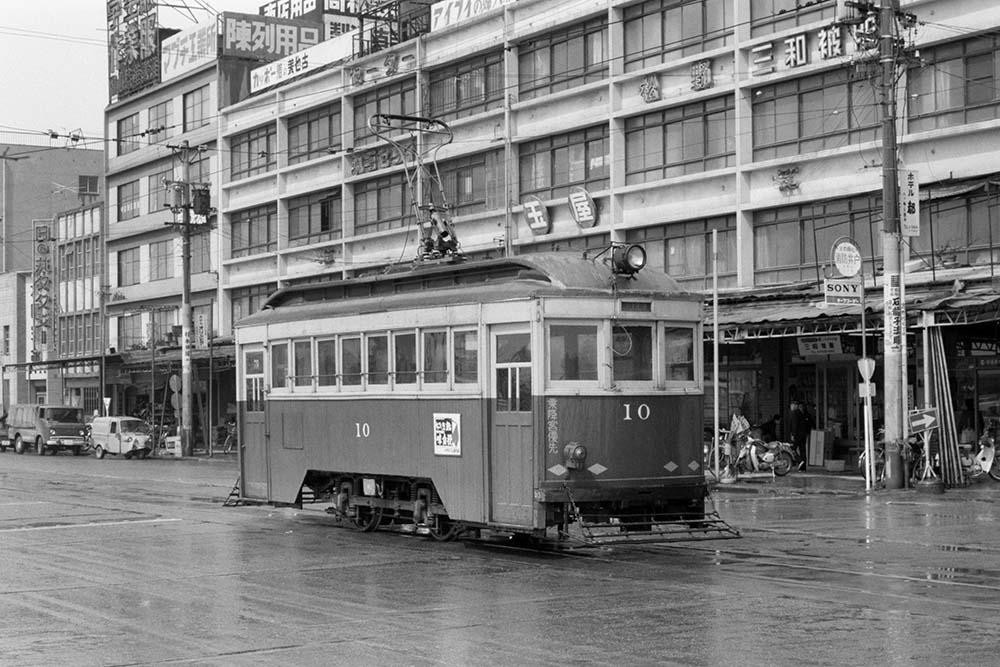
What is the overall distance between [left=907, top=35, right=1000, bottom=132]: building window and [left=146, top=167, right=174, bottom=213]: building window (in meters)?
40.1

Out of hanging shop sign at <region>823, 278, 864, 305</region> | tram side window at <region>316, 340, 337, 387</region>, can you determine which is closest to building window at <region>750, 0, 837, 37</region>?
hanging shop sign at <region>823, 278, 864, 305</region>

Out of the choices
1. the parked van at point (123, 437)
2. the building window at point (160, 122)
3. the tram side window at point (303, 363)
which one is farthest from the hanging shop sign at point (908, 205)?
the building window at point (160, 122)

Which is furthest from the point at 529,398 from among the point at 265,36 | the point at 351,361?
the point at 265,36

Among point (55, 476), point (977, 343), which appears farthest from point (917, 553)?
point (55, 476)

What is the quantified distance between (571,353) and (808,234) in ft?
65.7

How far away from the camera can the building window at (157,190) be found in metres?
64.7

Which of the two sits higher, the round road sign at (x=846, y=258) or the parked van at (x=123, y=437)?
the round road sign at (x=846, y=258)

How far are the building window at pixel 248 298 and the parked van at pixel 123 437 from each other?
6.63 metres

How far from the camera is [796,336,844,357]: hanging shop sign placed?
33.6 m

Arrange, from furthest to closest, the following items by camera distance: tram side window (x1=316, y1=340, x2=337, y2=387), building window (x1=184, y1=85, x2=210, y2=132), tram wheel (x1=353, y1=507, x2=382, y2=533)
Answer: building window (x1=184, y1=85, x2=210, y2=132)
tram side window (x1=316, y1=340, x2=337, y2=387)
tram wheel (x1=353, y1=507, x2=382, y2=533)

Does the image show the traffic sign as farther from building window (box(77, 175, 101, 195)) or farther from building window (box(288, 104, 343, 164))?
building window (box(77, 175, 101, 195))

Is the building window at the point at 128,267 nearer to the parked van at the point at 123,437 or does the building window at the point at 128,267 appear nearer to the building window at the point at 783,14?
the parked van at the point at 123,437

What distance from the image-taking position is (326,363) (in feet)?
62.5

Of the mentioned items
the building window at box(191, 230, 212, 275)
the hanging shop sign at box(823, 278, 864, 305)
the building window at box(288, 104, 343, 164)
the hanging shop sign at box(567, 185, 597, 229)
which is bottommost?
the hanging shop sign at box(823, 278, 864, 305)
